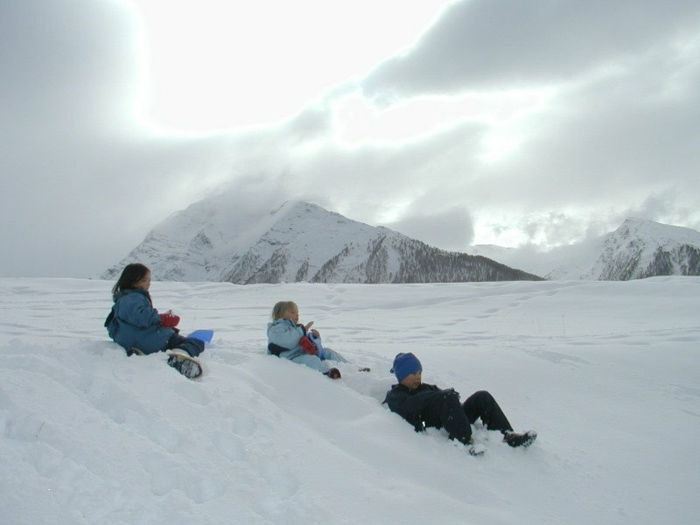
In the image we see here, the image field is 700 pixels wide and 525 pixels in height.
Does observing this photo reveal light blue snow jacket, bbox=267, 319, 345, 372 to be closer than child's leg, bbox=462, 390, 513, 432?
No

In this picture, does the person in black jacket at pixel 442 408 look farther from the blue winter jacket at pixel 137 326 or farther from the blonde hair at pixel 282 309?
the blue winter jacket at pixel 137 326

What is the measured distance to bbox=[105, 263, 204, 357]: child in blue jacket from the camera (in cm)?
618

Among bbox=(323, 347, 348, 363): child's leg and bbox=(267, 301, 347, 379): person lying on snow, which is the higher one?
bbox=(267, 301, 347, 379): person lying on snow

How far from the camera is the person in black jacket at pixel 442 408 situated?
533 centimetres

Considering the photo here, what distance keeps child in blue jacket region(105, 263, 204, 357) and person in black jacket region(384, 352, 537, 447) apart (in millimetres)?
2617

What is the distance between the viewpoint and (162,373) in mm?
5266

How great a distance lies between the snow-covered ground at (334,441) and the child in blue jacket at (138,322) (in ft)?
0.82

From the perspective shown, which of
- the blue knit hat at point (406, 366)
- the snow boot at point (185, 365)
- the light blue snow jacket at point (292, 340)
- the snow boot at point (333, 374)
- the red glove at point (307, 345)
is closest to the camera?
the snow boot at point (185, 365)

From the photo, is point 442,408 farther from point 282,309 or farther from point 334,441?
point 282,309

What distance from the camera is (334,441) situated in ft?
15.9

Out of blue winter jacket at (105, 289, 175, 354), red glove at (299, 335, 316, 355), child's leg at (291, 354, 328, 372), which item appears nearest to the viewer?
blue winter jacket at (105, 289, 175, 354)

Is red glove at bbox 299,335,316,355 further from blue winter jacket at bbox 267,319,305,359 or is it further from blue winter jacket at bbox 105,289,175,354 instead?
blue winter jacket at bbox 105,289,175,354

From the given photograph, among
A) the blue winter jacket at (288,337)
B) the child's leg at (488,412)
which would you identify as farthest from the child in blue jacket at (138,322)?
the child's leg at (488,412)

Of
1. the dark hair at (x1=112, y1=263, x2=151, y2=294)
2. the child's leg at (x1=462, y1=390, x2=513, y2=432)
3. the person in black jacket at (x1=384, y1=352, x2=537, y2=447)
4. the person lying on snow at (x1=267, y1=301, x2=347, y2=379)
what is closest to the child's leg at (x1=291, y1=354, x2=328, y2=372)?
the person lying on snow at (x1=267, y1=301, x2=347, y2=379)
